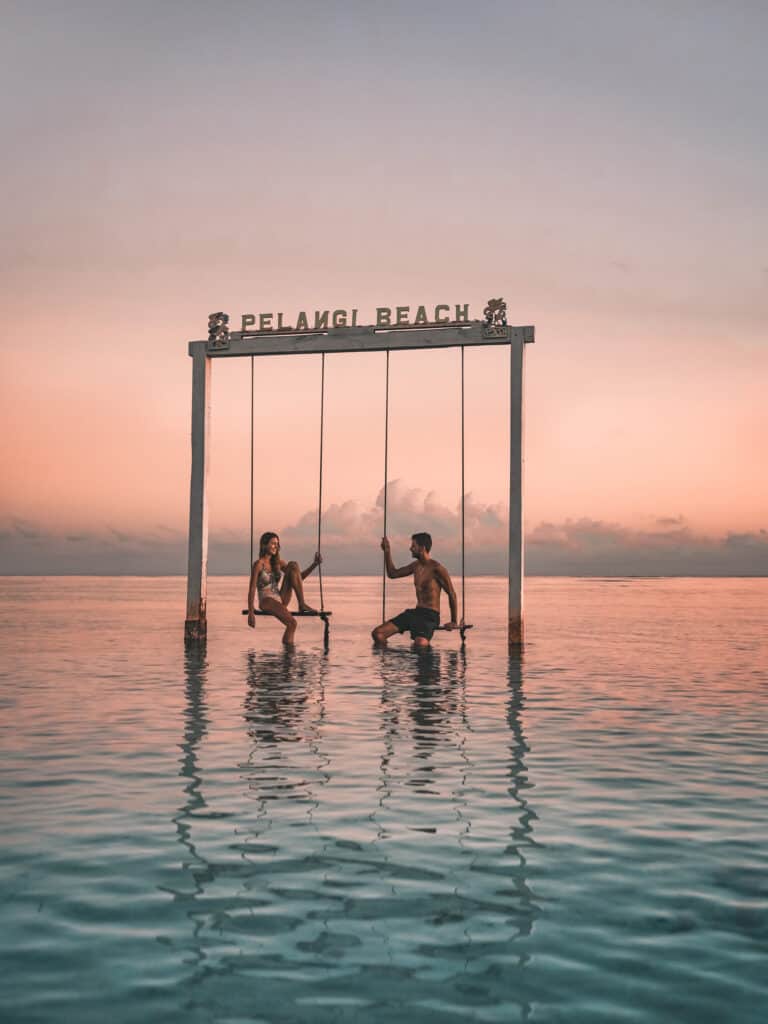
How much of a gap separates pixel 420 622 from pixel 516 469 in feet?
10.4

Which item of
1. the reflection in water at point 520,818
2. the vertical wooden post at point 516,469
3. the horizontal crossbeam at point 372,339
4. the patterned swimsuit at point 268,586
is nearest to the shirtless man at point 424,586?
the vertical wooden post at point 516,469

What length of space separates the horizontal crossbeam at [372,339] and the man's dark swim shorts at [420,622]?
15.1 feet

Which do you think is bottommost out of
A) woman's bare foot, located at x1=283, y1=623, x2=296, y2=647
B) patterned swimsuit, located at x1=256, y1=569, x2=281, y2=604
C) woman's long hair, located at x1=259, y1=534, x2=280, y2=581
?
woman's bare foot, located at x1=283, y1=623, x2=296, y2=647

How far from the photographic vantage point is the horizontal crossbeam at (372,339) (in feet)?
61.0

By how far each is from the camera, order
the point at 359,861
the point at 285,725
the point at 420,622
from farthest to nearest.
Answer: 1. the point at 420,622
2. the point at 285,725
3. the point at 359,861

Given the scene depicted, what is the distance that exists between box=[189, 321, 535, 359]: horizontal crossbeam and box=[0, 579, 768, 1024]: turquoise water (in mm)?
7114

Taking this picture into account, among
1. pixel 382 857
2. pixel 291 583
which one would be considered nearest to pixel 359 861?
pixel 382 857

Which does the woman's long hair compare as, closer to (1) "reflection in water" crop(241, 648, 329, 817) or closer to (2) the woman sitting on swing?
(2) the woman sitting on swing

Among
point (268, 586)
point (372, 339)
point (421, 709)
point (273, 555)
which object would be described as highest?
point (372, 339)

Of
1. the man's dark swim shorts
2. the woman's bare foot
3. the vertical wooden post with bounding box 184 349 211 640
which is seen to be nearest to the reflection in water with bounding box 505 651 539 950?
the man's dark swim shorts

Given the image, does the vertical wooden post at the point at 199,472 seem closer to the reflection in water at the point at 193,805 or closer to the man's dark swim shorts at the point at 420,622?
the man's dark swim shorts at the point at 420,622

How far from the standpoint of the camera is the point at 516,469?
18.5 meters

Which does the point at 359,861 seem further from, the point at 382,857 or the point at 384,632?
the point at 384,632

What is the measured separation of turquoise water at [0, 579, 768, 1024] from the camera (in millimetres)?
4062
